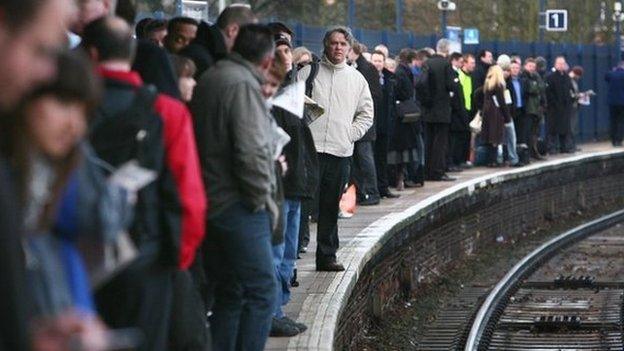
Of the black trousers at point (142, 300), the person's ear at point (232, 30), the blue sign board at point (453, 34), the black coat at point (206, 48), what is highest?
the person's ear at point (232, 30)

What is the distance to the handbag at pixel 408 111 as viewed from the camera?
21.8m

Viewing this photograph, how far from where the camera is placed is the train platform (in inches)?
416

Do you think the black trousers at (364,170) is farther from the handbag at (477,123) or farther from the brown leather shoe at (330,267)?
the handbag at (477,123)

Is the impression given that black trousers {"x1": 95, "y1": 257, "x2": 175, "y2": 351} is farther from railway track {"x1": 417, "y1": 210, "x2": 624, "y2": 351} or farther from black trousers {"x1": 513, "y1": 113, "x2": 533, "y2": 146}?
black trousers {"x1": 513, "y1": 113, "x2": 533, "y2": 146}

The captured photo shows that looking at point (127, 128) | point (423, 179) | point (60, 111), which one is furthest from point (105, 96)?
point (423, 179)

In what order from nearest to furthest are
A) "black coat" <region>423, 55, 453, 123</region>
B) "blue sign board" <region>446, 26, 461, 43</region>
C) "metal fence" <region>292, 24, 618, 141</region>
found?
"black coat" <region>423, 55, 453, 123</region>
"blue sign board" <region>446, 26, 461, 43</region>
"metal fence" <region>292, 24, 618, 141</region>

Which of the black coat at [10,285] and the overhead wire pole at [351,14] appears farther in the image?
the overhead wire pole at [351,14]

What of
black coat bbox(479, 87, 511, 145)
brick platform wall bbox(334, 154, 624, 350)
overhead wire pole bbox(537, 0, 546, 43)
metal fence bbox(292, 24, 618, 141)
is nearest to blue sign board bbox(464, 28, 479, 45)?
metal fence bbox(292, 24, 618, 141)

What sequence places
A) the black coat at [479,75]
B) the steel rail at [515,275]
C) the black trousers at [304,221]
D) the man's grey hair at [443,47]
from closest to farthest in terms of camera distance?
the black trousers at [304,221]
the steel rail at [515,275]
the man's grey hair at [443,47]
the black coat at [479,75]

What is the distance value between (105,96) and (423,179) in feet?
55.4

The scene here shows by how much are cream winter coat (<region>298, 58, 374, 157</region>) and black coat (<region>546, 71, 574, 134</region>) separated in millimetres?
18821

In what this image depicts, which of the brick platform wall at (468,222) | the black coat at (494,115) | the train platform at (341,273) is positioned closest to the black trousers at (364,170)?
the train platform at (341,273)

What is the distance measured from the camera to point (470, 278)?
1986 centimetres

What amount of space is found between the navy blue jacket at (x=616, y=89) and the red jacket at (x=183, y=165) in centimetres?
3080
